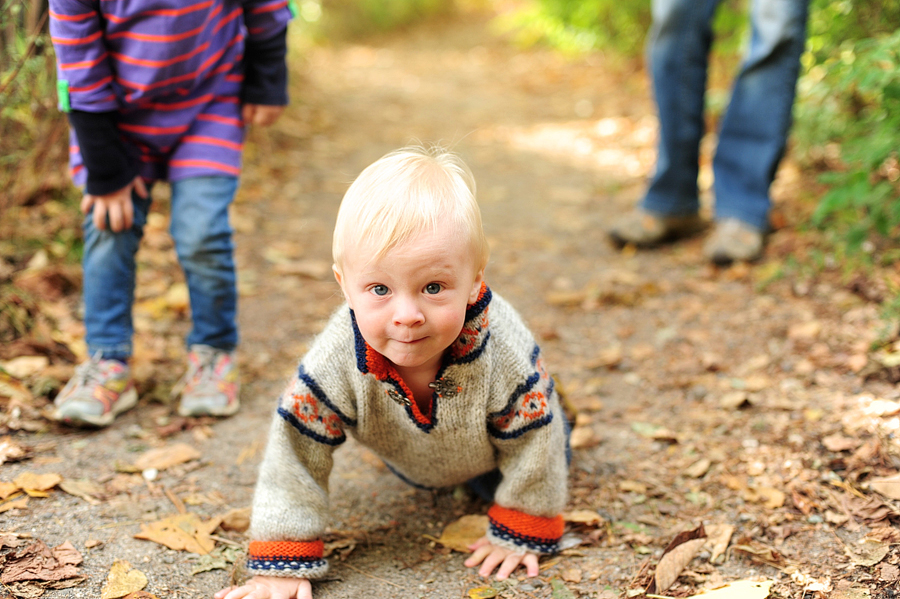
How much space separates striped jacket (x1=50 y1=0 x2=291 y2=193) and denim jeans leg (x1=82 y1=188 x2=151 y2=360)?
17cm

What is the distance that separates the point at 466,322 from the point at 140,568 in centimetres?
95

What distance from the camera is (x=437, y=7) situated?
11.8m

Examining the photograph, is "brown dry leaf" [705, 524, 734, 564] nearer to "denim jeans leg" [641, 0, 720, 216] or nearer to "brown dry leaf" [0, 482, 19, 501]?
"brown dry leaf" [0, 482, 19, 501]

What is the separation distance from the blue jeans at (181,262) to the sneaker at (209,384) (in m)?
0.08

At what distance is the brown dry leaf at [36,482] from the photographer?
1.97 metres

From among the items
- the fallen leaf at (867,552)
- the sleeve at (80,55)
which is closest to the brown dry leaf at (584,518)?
the fallen leaf at (867,552)

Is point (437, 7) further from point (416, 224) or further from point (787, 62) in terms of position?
point (416, 224)

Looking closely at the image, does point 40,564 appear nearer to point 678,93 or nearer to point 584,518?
point 584,518

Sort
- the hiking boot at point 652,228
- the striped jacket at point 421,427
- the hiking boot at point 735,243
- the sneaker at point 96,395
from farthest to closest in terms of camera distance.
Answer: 1. the hiking boot at point 652,228
2. the hiking boot at point 735,243
3. the sneaker at point 96,395
4. the striped jacket at point 421,427

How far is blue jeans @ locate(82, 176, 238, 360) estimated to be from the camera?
7.82 feet

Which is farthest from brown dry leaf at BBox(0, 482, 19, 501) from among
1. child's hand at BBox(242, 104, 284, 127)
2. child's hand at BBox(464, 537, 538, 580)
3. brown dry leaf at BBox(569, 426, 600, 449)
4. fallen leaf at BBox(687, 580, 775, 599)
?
fallen leaf at BBox(687, 580, 775, 599)

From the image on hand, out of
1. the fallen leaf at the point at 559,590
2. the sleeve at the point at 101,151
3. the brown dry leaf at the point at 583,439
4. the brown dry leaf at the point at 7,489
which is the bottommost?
the fallen leaf at the point at 559,590

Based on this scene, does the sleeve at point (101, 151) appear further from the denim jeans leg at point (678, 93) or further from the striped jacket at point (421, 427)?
the denim jeans leg at point (678, 93)

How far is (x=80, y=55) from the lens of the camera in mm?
2156
